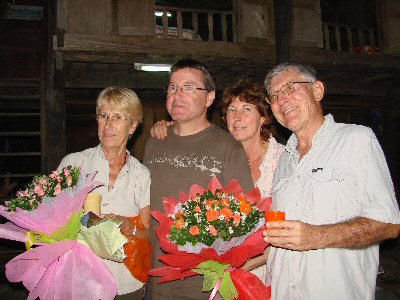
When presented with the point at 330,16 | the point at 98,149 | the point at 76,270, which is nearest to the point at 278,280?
the point at 76,270

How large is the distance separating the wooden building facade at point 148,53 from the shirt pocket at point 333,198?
6.08m

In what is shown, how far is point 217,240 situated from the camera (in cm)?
213

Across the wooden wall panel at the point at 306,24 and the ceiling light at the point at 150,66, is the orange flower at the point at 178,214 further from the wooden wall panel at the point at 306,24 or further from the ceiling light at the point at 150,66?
the wooden wall panel at the point at 306,24

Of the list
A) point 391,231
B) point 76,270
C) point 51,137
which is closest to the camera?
Answer: point 391,231

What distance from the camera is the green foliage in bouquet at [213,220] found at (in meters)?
2.07

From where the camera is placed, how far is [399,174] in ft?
32.4

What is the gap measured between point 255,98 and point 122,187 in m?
1.43

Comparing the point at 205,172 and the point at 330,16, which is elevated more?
the point at 330,16

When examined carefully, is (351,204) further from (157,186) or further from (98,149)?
(98,149)

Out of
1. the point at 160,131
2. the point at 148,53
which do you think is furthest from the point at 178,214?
the point at 148,53

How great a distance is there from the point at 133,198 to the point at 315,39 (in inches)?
299

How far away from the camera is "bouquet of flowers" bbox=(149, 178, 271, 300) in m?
2.09

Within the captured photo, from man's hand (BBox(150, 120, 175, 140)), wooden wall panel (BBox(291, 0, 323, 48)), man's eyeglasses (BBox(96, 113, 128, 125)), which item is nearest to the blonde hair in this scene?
→ man's eyeglasses (BBox(96, 113, 128, 125))

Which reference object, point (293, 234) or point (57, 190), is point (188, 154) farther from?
point (293, 234)
